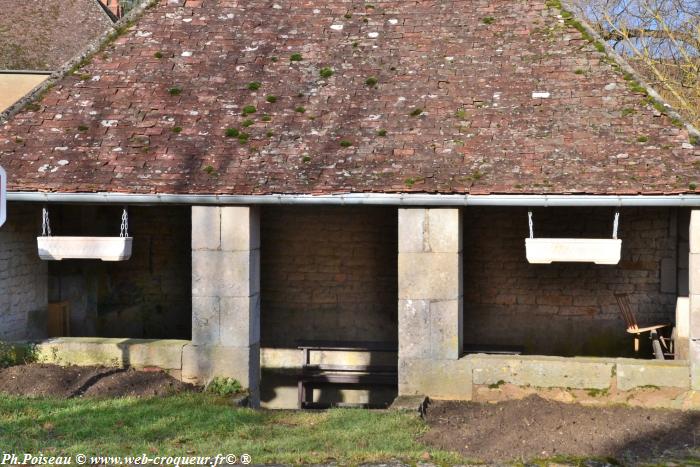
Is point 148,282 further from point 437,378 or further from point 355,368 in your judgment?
point 437,378

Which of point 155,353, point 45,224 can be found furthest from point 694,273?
point 45,224

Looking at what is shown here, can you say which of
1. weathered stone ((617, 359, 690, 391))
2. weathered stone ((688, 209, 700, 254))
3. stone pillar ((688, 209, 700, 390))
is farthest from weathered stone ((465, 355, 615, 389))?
weathered stone ((688, 209, 700, 254))

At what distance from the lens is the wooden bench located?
35.9 feet

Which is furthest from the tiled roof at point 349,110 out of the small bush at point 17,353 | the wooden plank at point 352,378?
the wooden plank at point 352,378

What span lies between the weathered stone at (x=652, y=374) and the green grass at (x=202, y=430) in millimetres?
2087

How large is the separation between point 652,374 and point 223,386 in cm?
412

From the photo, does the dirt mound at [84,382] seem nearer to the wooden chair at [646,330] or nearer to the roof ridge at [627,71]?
the wooden chair at [646,330]

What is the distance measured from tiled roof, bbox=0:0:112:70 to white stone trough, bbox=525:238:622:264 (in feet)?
45.0

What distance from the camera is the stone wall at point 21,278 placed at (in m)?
9.35

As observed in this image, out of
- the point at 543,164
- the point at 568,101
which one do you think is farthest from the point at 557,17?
the point at 543,164

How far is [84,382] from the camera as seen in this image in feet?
27.6

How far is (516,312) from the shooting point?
1093 cm

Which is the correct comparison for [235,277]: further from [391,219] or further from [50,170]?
[391,219]

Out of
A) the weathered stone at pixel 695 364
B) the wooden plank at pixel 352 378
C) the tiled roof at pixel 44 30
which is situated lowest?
the wooden plank at pixel 352 378
